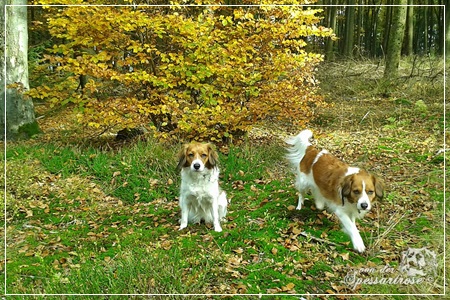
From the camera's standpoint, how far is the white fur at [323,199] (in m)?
3.88

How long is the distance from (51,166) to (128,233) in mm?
2836

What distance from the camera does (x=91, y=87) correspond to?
671 cm

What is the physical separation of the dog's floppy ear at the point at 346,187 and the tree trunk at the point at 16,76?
6997mm

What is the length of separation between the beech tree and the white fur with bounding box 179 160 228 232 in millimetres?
2240

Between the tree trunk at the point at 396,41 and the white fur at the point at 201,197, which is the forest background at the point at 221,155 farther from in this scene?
the white fur at the point at 201,197

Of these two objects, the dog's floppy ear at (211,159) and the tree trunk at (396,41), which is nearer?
the dog's floppy ear at (211,159)

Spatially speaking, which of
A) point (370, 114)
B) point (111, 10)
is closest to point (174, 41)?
point (111, 10)

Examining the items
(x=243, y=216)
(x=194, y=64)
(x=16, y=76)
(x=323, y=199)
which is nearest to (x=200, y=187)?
(x=243, y=216)

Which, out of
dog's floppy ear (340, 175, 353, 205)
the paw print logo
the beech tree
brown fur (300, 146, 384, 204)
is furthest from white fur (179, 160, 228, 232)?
the beech tree

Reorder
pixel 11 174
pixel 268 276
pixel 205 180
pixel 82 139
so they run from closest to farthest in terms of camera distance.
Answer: pixel 268 276 → pixel 205 180 → pixel 11 174 → pixel 82 139

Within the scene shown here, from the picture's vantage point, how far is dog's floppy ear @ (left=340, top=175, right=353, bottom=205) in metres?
3.83

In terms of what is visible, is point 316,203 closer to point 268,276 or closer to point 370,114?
point 268,276

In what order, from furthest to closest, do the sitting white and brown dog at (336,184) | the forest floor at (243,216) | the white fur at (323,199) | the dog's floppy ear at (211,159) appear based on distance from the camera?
the dog's floppy ear at (211,159) < the white fur at (323,199) < the sitting white and brown dog at (336,184) < the forest floor at (243,216)

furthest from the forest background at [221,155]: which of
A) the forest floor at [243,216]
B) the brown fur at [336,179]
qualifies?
the brown fur at [336,179]
